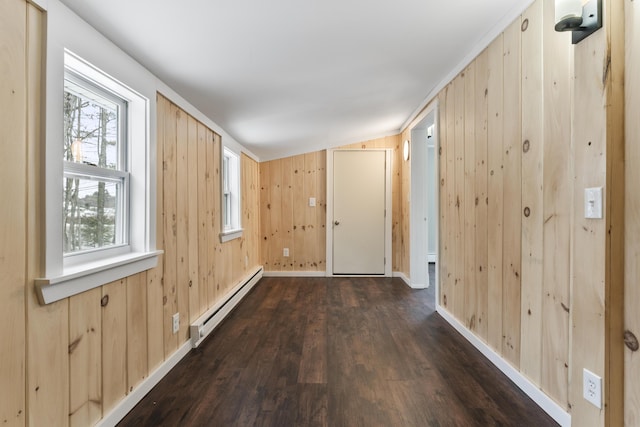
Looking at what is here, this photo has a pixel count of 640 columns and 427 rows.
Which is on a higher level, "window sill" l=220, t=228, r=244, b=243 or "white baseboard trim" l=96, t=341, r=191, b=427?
"window sill" l=220, t=228, r=244, b=243

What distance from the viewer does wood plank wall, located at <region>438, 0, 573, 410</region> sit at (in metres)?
1.47

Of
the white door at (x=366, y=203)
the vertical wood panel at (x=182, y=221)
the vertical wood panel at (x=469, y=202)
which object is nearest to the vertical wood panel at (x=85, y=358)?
the vertical wood panel at (x=182, y=221)

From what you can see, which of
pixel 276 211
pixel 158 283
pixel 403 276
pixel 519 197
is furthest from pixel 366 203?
pixel 158 283

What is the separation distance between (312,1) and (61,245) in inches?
57.0

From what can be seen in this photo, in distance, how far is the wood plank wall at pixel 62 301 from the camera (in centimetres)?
99

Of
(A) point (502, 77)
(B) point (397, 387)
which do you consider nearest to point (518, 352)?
(B) point (397, 387)

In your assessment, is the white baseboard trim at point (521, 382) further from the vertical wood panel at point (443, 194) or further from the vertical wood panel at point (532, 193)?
the vertical wood panel at point (443, 194)

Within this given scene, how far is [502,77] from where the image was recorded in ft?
6.28

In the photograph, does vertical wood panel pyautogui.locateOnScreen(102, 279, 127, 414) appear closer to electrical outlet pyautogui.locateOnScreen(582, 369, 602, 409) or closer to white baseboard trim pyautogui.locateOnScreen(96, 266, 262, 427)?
white baseboard trim pyautogui.locateOnScreen(96, 266, 262, 427)

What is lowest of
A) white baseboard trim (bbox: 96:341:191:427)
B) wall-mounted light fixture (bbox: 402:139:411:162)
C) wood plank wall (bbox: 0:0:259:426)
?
white baseboard trim (bbox: 96:341:191:427)

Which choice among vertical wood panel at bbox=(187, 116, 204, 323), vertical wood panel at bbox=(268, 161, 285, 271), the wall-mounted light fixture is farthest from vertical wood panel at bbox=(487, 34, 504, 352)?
vertical wood panel at bbox=(268, 161, 285, 271)

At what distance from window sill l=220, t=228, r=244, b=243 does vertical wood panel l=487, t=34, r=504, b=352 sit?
2.28 metres

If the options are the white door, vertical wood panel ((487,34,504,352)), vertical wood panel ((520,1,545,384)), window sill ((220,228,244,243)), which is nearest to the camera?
vertical wood panel ((520,1,545,384))

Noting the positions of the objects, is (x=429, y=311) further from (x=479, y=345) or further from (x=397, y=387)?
(x=397, y=387)
